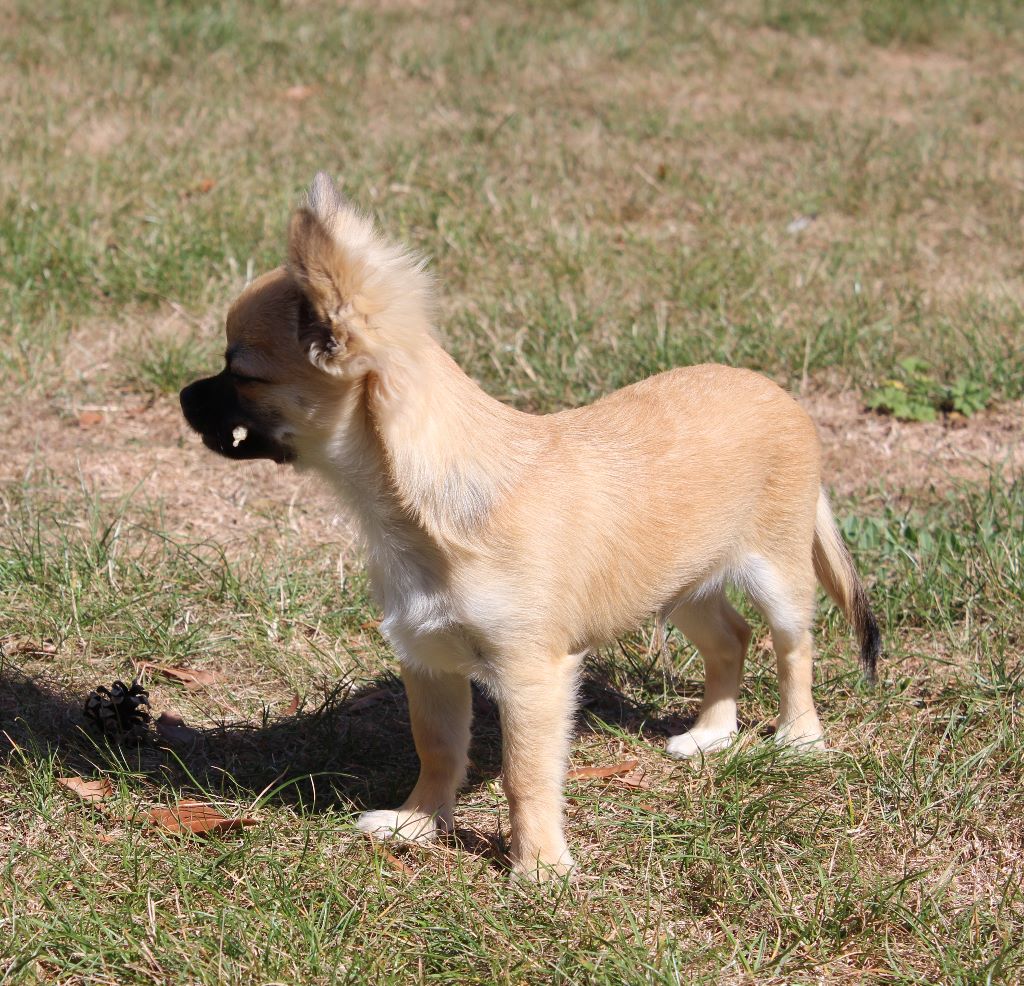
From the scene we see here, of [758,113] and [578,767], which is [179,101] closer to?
[758,113]

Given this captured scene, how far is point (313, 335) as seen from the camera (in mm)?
2680

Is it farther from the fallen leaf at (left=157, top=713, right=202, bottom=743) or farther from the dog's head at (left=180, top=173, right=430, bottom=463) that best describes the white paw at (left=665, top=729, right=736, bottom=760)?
the dog's head at (left=180, top=173, right=430, bottom=463)

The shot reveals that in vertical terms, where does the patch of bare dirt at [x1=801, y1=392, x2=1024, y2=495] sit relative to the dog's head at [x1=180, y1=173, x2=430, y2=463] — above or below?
below

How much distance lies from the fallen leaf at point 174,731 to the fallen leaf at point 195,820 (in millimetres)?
372

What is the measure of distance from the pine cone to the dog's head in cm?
90

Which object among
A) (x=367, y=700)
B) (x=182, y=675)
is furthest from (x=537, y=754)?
(x=182, y=675)

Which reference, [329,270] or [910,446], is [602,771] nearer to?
[329,270]

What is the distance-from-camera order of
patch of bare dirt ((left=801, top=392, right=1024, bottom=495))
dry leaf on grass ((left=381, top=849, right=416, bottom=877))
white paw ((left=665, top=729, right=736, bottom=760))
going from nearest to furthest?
dry leaf on grass ((left=381, top=849, right=416, bottom=877))
white paw ((left=665, top=729, right=736, bottom=760))
patch of bare dirt ((left=801, top=392, right=1024, bottom=495))

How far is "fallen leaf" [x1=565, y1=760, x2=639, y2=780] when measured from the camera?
344 centimetres

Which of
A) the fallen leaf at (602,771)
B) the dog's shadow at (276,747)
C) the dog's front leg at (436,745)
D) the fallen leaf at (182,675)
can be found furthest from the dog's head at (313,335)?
the fallen leaf at (602,771)

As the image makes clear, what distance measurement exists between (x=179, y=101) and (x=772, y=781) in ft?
19.6

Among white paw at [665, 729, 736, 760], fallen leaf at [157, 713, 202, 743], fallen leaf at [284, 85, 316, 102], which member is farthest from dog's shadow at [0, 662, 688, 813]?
fallen leaf at [284, 85, 316, 102]

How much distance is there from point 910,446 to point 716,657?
6.16 ft

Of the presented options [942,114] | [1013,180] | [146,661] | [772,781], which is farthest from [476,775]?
[942,114]
